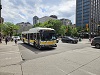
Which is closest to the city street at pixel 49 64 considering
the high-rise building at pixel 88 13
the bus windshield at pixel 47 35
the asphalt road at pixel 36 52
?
the asphalt road at pixel 36 52

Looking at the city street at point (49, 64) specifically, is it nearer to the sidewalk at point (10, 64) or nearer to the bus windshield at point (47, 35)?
the sidewalk at point (10, 64)

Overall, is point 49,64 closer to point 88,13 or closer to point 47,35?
point 47,35

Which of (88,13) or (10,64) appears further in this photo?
(88,13)

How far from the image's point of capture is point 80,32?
339 feet

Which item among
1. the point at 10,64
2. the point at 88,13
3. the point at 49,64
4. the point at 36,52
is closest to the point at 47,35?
the point at 36,52

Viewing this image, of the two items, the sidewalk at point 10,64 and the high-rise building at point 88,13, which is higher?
the high-rise building at point 88,13

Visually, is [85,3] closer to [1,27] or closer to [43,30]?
[1,27]

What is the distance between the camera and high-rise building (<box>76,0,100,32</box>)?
109688 millimetres

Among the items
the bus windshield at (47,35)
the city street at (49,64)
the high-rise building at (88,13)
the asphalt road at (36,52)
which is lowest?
the city street at (49,64)

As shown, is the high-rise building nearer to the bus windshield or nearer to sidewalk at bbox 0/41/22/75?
the bus windshield

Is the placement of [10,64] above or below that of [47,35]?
below

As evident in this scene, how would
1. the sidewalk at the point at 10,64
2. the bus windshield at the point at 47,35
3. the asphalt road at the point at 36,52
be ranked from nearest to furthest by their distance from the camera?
1. the sidewalk at the point at 10,64
2. the asphalt road at the point at 36,52
3. the bus windshield at the point at 47,35

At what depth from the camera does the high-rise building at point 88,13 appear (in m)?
110

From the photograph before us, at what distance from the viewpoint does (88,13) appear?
360 feet
